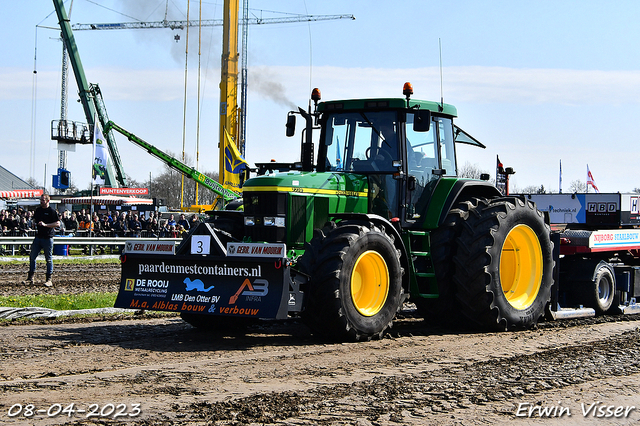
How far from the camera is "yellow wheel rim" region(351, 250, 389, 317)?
812 centimetres

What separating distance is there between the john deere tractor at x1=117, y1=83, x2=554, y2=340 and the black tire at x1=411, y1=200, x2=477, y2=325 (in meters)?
0.01

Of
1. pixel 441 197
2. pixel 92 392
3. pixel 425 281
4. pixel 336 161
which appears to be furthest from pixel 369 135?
pixel 92 392

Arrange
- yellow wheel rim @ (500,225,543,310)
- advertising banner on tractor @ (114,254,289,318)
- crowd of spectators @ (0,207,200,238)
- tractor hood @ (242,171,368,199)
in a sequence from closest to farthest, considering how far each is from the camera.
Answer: advertising banner on tractor @ (114,254,289,318)
tractor hood @ (242,171,368,199)
yellow wheel rim @ (500,225,543,310)
crowd of spectators @ (0,207,200,238)

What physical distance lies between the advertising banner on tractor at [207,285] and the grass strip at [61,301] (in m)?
2.74

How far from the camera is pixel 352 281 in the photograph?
8.04 metres

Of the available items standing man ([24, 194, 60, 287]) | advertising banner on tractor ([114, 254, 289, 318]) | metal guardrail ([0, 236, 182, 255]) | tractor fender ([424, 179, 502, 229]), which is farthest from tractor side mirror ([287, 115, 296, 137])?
metal guardrail ([0, 236, 182, 255])

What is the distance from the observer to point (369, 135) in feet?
30.9

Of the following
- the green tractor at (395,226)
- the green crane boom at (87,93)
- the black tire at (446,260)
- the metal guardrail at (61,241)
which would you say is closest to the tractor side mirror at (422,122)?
the green tractor at (395,226)

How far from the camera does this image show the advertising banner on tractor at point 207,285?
7715 mm

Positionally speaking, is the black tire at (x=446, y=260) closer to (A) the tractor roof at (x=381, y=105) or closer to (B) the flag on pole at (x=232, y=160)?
(A) the tractor roof at (x=381, y=105)

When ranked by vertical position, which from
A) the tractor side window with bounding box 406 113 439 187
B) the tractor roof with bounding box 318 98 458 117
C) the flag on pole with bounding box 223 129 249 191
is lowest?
the tractor side window with bounding box 406 113 439 187

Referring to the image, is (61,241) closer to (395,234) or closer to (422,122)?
(395,234)

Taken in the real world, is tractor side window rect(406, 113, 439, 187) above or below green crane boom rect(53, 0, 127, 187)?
below

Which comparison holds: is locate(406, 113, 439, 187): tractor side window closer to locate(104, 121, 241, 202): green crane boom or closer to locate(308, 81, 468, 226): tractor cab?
locate(308, 81, 468, 226): tractor cab
